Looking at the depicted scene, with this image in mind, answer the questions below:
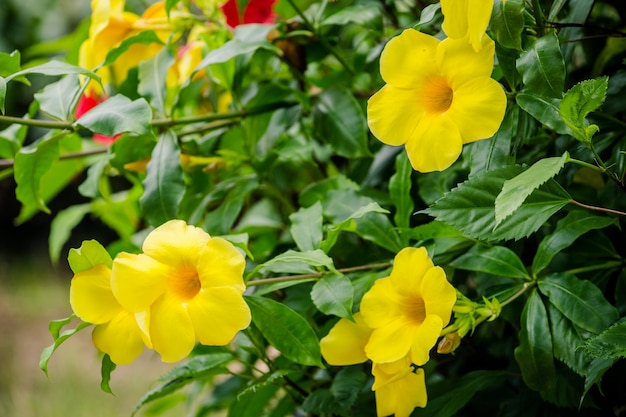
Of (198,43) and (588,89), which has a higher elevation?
(588,89)

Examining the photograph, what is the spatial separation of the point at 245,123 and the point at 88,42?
0.18m

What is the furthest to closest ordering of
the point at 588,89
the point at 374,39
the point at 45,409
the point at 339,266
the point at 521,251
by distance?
the point at 45,409, the point at 374,39, the point at 339,266, the point at 521,251, the point at 588,89

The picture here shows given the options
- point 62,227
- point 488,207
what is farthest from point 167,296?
point 62,227

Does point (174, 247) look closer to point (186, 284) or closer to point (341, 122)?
point (186, 284)

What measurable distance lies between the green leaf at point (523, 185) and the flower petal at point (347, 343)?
6.2 inches

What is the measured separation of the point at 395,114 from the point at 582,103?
0.12 meters

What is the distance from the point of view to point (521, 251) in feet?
2.02

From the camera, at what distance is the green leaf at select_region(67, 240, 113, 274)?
0.50 metres

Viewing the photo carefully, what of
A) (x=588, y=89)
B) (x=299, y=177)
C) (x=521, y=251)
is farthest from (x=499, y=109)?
(x=299, y=177)

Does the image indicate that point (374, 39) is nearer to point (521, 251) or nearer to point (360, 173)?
point (360, 173)

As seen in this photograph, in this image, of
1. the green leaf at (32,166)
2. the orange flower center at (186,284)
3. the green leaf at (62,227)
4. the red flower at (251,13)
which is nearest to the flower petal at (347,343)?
the orange flower center at (186,284)

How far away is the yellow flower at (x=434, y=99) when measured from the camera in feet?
1.49

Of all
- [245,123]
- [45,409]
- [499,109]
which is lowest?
[45,409]

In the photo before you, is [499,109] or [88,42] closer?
[499,109]
